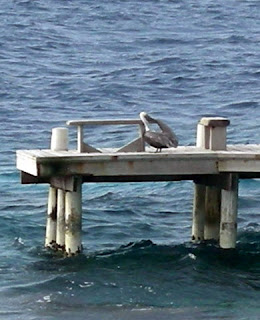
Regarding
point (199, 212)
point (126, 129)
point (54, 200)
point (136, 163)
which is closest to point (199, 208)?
point (199, 212)

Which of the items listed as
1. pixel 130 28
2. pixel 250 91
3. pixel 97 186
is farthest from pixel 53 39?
pixel 97 186

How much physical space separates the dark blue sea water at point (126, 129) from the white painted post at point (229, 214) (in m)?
0.39

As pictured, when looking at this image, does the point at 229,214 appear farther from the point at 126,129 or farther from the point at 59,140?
the point at 126,129

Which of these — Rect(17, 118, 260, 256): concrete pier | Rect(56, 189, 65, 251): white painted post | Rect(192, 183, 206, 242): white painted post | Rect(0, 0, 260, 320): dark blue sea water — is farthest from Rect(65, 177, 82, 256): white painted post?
Rect(192, 183, 206, 242): white painted post

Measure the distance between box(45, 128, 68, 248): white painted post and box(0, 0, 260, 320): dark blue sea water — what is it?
0.31 metres

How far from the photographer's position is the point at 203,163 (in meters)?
27.7

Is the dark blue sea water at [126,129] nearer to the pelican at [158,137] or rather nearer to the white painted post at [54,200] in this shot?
the white painted post at [54,200]

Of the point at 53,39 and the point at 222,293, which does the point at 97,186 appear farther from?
the point at 53,39

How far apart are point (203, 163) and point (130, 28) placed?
1726 inches

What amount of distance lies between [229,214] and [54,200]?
3.25 m

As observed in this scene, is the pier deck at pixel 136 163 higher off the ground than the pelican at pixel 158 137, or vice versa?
the pelican at pixel 158 137

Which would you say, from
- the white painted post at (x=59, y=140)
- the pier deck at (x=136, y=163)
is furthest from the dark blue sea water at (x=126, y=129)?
the white painted post at (x=59, y=140)

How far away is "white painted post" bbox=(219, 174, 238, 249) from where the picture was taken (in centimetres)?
2809

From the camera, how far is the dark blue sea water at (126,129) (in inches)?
1027
